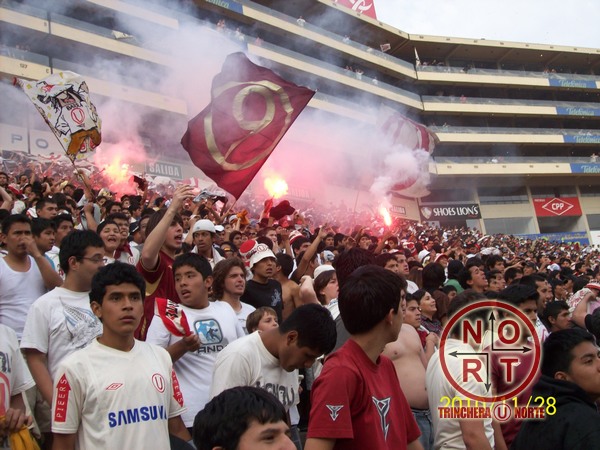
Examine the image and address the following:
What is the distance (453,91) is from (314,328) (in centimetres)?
3400

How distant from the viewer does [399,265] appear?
528 centimetres

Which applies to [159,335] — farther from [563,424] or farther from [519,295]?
[519,295]

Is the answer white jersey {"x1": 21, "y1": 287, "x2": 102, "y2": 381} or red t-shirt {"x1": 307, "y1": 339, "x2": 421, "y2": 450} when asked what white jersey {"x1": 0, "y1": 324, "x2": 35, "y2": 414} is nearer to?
white jersey {"x1": 21, "y1": 287, "x2": 102, "y2": 381}

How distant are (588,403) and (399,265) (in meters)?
3.05

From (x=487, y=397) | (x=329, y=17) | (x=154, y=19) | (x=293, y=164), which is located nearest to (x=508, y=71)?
(x=329, y=17)

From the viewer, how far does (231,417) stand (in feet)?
5.26

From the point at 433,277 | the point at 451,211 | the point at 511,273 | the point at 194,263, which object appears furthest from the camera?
the point at 451,211

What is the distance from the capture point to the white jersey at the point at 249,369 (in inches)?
103

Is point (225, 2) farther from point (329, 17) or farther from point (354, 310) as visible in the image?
point (354, 310)

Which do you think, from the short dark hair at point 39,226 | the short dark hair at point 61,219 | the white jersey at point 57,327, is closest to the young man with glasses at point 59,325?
the white jersey at point 57,327

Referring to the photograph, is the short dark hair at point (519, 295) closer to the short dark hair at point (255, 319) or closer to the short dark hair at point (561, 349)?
the short dark hair at point (561, 349)

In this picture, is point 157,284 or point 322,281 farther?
point 322,281

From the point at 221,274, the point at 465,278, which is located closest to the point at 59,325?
the point at 221,274

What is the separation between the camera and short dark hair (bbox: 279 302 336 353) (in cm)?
249
